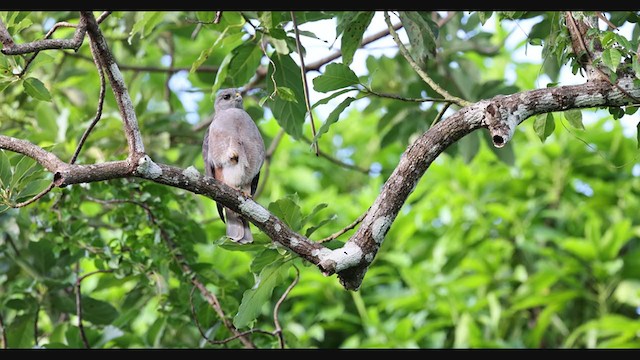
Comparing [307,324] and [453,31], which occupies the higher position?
[453,31]

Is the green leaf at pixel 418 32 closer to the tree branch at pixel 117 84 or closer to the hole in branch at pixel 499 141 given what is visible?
the hole in branch at pixel 499 141

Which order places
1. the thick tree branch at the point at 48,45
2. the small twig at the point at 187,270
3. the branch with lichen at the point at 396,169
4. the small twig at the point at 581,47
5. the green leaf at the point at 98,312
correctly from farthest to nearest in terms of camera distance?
the green leaf at the point at 98,312, the small twig at the point at 187,270, the small twig at the point at 581,47, the branch with lichen at the point at 396,169, the thick tree branch at the point at 48,45

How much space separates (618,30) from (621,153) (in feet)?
11.0

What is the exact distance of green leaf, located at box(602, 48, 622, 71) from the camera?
2.32 m

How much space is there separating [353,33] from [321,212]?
7.62ft

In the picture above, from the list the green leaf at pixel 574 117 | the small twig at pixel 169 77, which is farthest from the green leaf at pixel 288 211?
the small twig at pixel 169 77

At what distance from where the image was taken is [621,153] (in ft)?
18.5

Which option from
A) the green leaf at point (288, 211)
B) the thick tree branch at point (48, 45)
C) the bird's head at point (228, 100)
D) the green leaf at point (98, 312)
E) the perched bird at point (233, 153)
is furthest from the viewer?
the green leaf at point (98, 312)

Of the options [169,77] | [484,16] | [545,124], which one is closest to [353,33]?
[484,16]

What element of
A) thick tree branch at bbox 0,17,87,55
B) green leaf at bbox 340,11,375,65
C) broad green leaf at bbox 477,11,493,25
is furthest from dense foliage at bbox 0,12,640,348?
thick tree branch at bbox 0,17,87,55

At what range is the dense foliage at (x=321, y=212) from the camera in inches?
122

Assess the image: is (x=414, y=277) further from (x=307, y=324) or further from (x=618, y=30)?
(x=618, y=30)

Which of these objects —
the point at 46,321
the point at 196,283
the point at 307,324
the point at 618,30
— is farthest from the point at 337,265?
the point at 307,324

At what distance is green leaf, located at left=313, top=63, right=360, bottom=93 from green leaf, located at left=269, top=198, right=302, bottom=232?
1.17ft
